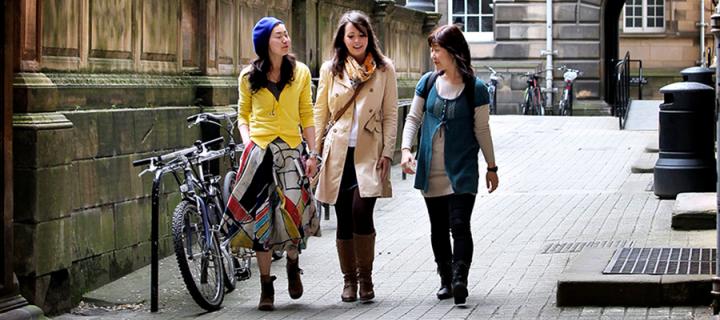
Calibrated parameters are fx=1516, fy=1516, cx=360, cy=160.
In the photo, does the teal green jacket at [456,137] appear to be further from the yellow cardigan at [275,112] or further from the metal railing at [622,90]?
the metal railing at [622,90]

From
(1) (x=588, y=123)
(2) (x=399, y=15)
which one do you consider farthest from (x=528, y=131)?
(2) (x=399, y=15)

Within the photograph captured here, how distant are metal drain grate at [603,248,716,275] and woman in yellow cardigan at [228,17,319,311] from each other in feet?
6.26

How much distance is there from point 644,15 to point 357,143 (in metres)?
40.3

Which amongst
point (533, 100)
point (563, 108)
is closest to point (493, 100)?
point (533, 100)

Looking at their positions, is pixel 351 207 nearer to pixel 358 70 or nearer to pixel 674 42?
pixel 358 70

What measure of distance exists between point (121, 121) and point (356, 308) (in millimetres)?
2112

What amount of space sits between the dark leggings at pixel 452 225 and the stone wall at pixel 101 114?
213 centimetres

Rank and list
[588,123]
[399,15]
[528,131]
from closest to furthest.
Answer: [399,15], [528,131], [588,123]

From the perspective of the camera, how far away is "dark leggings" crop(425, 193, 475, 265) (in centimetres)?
916

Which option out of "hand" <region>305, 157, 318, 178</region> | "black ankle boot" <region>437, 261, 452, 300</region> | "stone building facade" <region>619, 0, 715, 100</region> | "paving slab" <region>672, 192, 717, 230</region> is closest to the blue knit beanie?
"hand" <region>305, 157, 318, 178</region>

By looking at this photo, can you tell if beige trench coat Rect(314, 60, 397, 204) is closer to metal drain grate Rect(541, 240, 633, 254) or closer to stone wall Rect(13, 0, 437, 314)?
stone wall Rect(13, 0, 437, 314)

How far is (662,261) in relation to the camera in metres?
9.73

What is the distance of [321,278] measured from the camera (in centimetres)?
1057

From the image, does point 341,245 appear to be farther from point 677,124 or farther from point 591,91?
point 591,91
